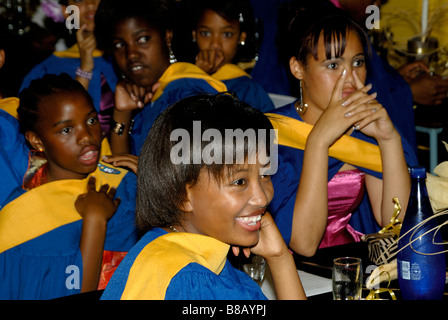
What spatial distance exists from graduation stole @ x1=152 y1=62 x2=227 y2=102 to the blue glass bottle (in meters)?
1.16

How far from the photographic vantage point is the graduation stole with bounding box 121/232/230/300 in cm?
110

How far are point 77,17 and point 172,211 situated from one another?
2055mm

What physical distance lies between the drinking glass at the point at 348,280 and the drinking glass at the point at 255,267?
25cm

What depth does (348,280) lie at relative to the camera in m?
1.42

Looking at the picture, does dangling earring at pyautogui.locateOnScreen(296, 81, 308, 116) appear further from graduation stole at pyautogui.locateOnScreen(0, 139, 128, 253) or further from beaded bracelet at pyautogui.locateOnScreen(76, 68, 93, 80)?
beaded bracelet at pyautogui.locateOnScreen(76, 68, 93, 80)

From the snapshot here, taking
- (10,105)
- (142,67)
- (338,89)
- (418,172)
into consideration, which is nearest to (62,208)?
(10,105)

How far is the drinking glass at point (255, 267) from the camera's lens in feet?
5.35

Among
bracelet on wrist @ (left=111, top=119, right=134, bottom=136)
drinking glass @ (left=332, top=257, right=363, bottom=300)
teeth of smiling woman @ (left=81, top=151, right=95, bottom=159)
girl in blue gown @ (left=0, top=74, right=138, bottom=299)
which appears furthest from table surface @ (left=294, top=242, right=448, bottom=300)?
bracelet on wrist @ (left=111, top=119, right=134, bottom=136)

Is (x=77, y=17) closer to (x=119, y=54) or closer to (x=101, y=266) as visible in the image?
(x=119, y=54)

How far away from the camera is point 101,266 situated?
2092mm

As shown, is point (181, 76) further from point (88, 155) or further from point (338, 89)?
point (338, 89)

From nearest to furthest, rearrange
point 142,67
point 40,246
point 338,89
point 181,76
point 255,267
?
point 255,267 → point 338,89 → point 40,246 → point 181,76 → point 142,67

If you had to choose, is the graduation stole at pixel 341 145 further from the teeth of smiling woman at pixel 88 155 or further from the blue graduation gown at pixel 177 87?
the teeth of smiling woman at pixel 88 155

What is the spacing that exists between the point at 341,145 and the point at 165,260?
117 centimetres
